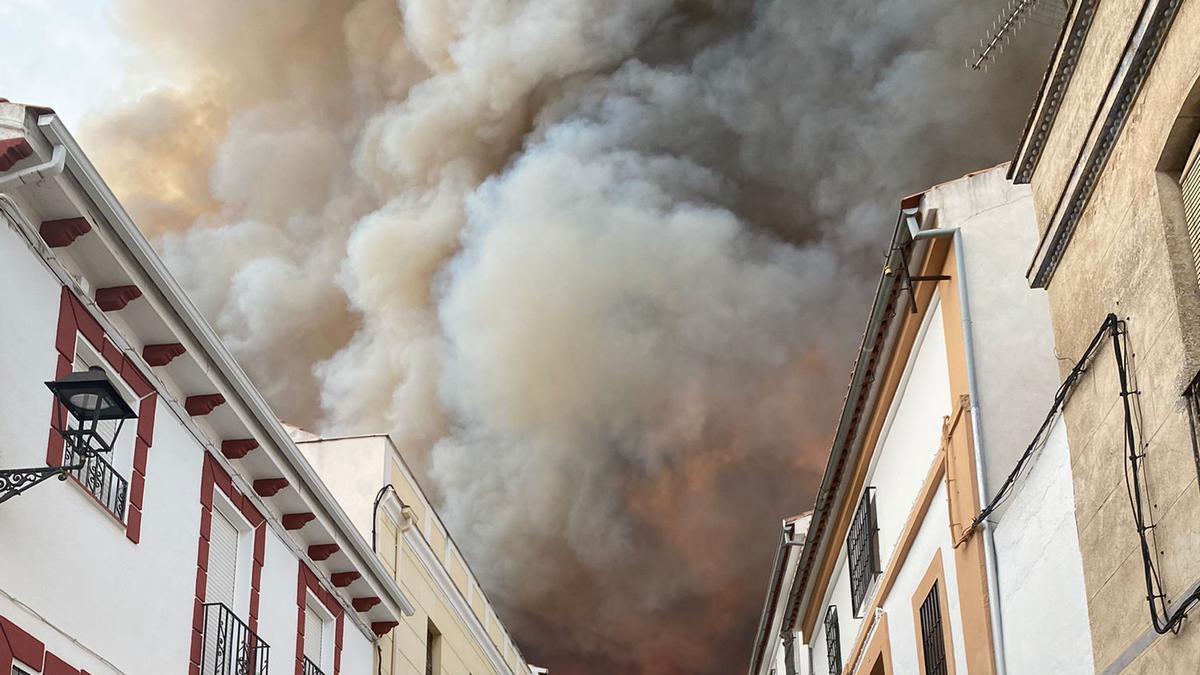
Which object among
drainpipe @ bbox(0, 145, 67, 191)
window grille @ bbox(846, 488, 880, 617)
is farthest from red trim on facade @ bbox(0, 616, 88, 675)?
window grille @ bbox(846, 488, 880, 617)

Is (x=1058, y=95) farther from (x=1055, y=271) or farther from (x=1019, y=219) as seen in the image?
(x=1019, y=219)

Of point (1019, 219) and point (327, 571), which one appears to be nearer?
point (1019, 219)

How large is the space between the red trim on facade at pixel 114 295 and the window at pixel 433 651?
15.3 metres

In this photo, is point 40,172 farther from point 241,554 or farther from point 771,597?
point 771,597

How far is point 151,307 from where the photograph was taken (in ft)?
45.2

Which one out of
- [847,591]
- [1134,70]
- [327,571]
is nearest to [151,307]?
[327,571]

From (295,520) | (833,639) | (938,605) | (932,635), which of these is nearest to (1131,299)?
(938,605)

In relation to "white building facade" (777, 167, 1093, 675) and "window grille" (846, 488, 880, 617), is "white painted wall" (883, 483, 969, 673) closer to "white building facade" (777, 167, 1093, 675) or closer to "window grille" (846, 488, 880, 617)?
"white building facade" (777, 167, 1093, 675)

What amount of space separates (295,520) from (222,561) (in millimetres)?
2165

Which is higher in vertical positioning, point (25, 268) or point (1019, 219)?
point (1019, 219)

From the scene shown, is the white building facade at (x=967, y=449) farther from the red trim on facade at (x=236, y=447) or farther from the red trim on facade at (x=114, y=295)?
the red trim on facade at (x=114, y=295)

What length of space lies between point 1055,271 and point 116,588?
8.39 meters

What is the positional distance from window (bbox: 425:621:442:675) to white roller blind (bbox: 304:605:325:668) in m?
7.50

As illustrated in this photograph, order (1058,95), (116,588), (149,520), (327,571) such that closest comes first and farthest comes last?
(1058,95)
(116,588)
(149,520)
(327,571)
